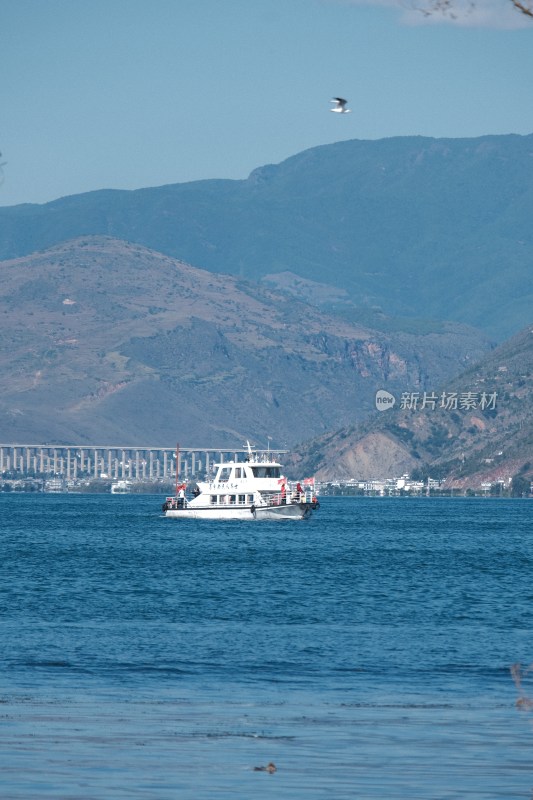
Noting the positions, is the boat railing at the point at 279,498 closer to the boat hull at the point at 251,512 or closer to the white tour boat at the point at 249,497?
the white tour boat at the point at 249,497

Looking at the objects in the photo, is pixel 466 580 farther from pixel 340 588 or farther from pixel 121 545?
pixel 121 545

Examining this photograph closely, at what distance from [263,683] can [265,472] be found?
133 m

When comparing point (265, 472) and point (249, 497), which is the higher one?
point (265, 472)

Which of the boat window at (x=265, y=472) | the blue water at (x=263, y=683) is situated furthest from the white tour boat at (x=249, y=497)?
the blue water at (x=263, y=683)

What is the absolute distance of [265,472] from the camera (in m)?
178

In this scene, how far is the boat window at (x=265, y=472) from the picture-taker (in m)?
176

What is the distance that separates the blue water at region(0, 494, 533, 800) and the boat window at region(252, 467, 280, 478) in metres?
78.6

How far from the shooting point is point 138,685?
43875mm

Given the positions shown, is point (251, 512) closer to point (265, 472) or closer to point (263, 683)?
point (265, 472)

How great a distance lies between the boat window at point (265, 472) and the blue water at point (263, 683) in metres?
78.6

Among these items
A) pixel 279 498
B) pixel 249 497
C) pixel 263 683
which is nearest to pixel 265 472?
pixel 249 497

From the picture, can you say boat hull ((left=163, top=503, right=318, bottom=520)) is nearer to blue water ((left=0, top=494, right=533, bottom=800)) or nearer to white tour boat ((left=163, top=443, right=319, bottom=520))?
white tour boat ((left=163, top=443, right=319, bottom=520))

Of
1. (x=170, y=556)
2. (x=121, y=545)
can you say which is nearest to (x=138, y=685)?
(x=170, y=556)

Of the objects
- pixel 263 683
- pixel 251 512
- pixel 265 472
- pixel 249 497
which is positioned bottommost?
pixel 263 683
